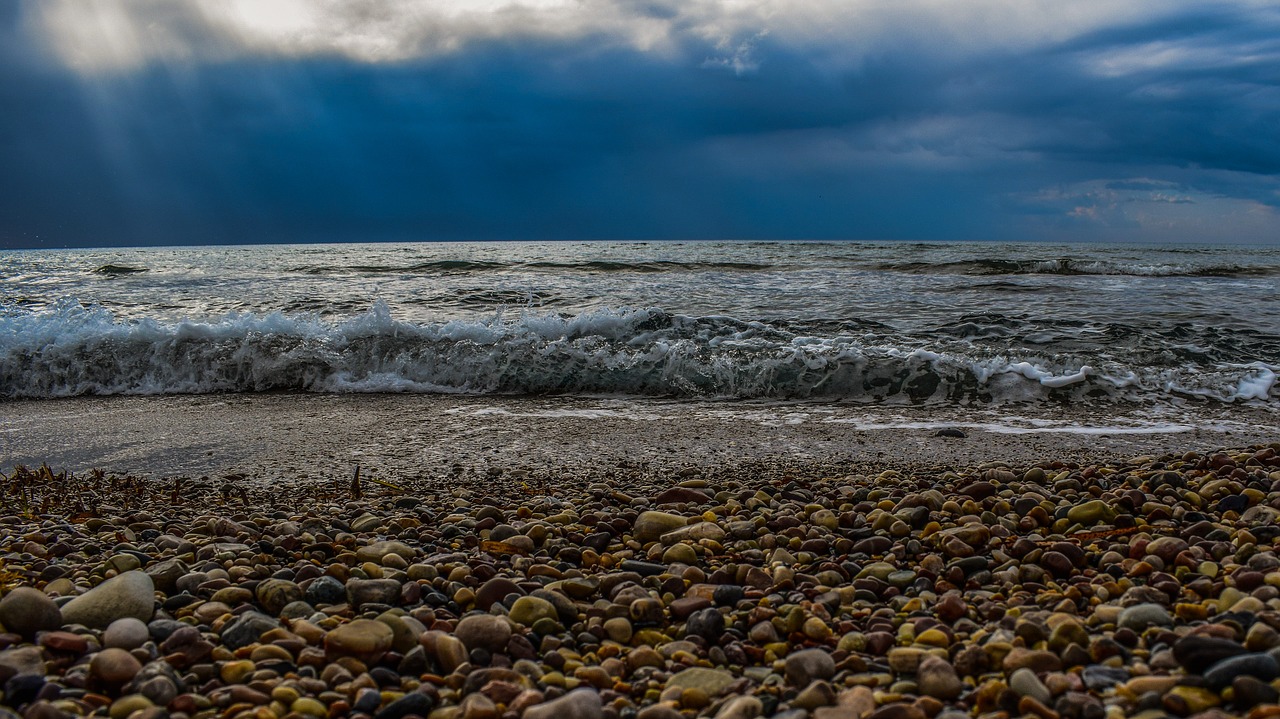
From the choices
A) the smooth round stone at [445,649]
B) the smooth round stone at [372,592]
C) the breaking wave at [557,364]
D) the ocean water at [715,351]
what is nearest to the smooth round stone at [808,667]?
the smooth round stone at [445,649]

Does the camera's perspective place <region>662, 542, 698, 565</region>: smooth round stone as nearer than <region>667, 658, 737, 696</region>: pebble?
No

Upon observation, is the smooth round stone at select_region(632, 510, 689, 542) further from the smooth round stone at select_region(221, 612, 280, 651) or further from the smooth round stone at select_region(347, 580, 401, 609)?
the smooth round stone at select_region(221, 612, 280, 651)

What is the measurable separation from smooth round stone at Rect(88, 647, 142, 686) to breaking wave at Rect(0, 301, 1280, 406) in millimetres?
5132

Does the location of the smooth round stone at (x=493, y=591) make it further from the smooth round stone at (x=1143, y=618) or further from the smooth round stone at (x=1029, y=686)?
the smooth round stone at (x=1143, y=618)

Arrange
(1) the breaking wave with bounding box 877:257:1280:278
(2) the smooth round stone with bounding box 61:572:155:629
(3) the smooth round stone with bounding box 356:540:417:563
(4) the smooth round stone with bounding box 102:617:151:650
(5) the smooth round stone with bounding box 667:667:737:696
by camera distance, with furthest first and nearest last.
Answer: (1) the breaking wave with bounding box 877:257:1280:278 < (3) the smooth round stone with bounding box 356:540:417:563 < (2) the smooth round stone with bounding box 61:572:155:629 < (4) the smooth round stone with bounding box 102:617:151:650 < (5) the smooth round stone with bounding box 667:667:737:696

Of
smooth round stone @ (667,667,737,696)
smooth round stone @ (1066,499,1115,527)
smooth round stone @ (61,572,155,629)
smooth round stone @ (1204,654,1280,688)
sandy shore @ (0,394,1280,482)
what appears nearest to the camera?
smooth round stone @ (1204,654,1280,688)

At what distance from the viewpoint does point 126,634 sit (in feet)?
5.81

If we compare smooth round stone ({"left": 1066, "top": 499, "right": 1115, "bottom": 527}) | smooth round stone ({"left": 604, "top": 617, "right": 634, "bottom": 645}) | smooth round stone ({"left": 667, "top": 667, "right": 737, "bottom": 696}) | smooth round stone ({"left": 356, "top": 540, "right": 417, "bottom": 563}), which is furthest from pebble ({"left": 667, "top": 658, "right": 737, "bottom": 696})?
smooth round stone ({"left": 1066, "top": 499, "right": 1115, "bottom": 527})

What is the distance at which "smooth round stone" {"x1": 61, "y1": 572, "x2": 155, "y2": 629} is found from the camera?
1.85 meters

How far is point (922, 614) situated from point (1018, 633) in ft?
0.91

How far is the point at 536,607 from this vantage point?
6.59 ft

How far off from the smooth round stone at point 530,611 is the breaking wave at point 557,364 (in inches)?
181

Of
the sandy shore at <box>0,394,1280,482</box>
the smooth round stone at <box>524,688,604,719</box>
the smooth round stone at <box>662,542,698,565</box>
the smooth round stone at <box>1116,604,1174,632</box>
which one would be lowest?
the sandy shore at <box>0,394,1280,482</box>

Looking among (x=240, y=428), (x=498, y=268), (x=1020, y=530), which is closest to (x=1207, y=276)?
(x=498, y=268)
